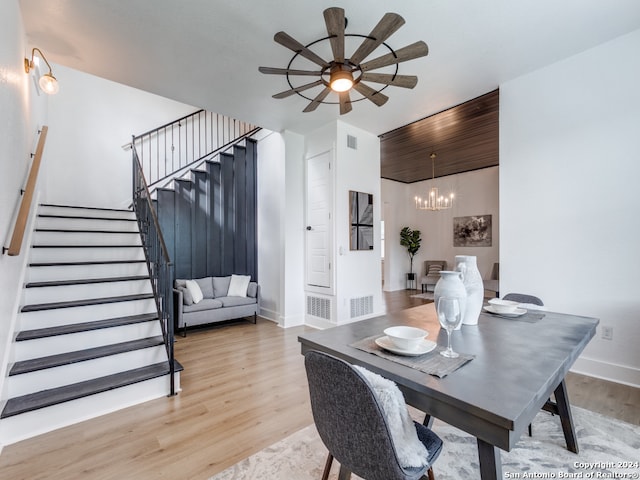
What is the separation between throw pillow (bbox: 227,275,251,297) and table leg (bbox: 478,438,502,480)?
13.9 feet

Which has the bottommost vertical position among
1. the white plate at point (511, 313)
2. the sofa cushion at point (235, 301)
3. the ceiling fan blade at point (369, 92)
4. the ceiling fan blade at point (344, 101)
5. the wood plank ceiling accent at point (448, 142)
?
the sofa cushion at point (235, 301)

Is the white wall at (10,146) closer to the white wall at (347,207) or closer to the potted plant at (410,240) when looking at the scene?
the white wall at (347,207)

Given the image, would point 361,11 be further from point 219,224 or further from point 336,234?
point 219,224

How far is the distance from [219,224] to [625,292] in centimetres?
523

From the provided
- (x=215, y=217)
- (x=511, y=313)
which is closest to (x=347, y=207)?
(x=215, y=217)

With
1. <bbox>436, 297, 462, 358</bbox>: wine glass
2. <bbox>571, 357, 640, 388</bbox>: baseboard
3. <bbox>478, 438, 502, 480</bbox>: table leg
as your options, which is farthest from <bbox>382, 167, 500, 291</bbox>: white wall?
<bbox>478, 438, 502, 480</bbox>: table leg

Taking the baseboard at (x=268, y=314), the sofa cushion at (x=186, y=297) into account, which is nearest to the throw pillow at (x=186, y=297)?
the sofa cushion at (x=186, y=297)

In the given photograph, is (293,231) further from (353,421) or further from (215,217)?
(353,421)

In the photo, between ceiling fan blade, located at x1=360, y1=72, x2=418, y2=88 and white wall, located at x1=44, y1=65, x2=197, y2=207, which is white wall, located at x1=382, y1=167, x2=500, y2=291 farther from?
white wall, located at x1=44, y1=65, x2=197, y2=207

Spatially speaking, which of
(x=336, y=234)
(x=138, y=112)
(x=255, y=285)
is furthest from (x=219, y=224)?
(x=138, y=112)

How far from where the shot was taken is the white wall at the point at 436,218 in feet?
24.2

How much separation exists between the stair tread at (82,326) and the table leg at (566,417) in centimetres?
320

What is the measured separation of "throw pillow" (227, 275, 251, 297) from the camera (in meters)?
4.81

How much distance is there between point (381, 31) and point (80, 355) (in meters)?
3.27
